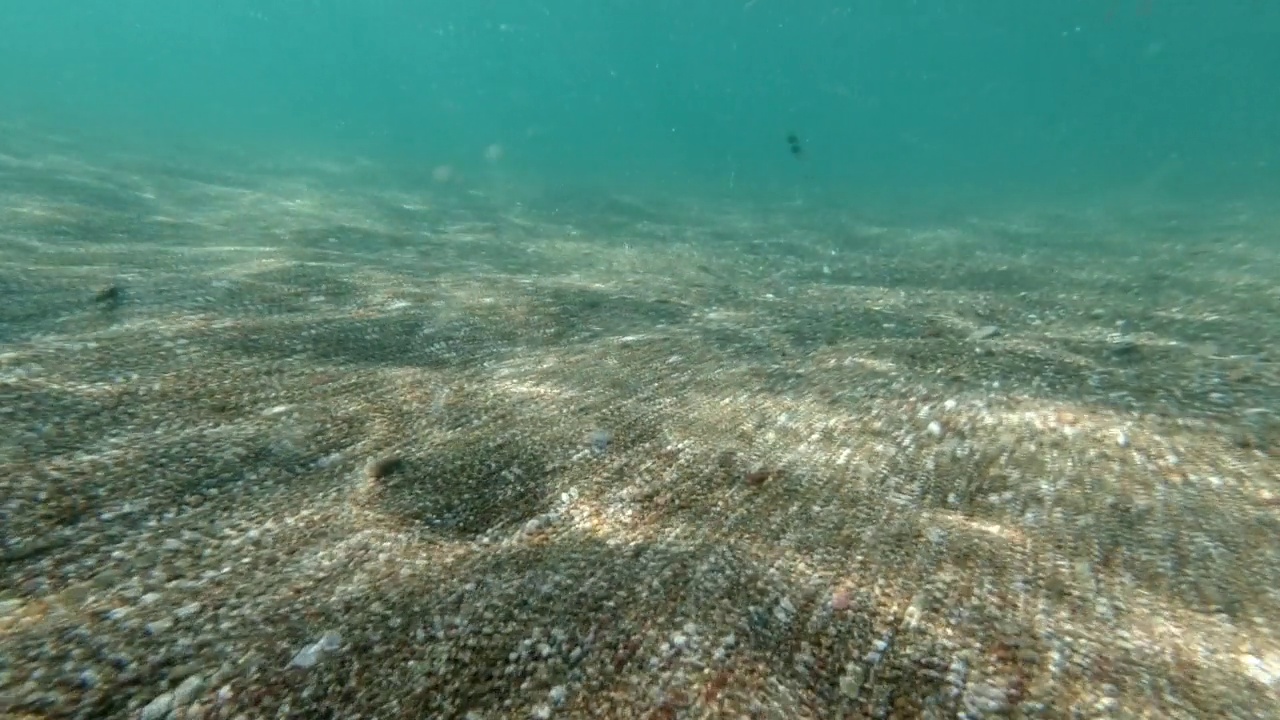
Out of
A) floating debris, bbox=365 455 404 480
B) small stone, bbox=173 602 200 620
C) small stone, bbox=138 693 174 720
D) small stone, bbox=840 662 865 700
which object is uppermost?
floating debris, bbox=365 455 404 480

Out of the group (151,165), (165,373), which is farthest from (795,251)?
(151,165)

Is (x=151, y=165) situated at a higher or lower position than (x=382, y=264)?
higher

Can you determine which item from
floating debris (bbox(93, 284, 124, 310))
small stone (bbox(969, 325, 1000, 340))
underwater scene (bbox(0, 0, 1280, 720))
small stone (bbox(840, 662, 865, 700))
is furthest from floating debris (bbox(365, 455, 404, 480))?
small stone (bbox(969, 325, 1000, 340))

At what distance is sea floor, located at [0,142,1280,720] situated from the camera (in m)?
1.93

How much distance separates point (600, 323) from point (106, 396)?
11.8 feet

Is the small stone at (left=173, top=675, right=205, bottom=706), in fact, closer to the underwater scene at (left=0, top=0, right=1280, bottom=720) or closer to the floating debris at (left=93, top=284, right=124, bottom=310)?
the underwater scene at (left=0, top=0, right=1280, bottom=720)

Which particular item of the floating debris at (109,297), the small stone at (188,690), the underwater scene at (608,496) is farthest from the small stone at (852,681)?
the floating debris at (109,297)

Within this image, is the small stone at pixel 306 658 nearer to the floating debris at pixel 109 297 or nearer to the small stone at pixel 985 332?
the floating debris at pixel 109 297

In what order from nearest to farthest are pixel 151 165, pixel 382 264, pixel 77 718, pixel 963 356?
1. pixel 77 718
2. pixel 963 356
3. pixel 382 264
4. pixel 151 165

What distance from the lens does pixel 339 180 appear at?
60.0 feet

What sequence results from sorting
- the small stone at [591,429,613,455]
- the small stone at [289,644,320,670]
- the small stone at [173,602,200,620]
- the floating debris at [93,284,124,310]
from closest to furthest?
the small stone at [289,644,320,670], the small stone at [173,602,200,620], the small stone at [591,429,613,455], the floating debris at [93,284,124,310]

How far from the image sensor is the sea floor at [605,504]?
193cm

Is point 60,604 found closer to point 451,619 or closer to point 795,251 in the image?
point 451,619

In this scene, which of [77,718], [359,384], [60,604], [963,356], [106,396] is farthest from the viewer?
[963,356]
